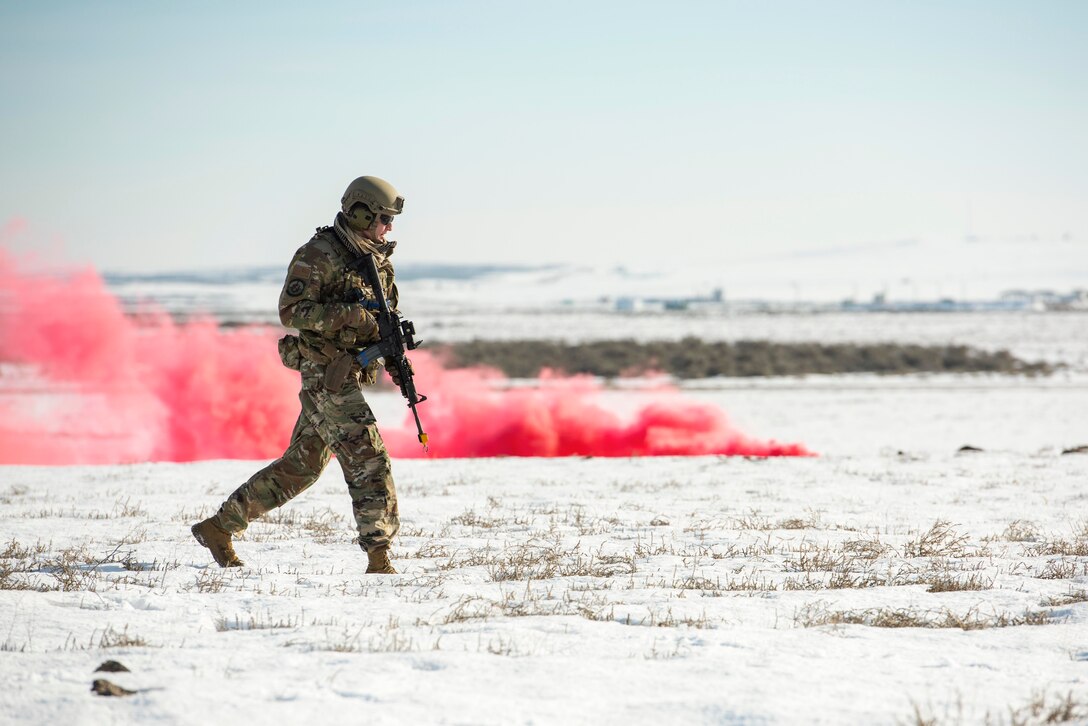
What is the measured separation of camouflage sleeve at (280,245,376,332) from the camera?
6934 mm

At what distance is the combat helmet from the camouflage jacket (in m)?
0.18

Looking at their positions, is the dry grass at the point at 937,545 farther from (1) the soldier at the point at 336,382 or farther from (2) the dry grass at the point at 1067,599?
(1) the soldier at the point at 336,382

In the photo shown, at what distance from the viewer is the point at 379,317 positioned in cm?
717

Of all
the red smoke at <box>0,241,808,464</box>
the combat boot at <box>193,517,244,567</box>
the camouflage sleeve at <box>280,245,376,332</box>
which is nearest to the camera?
the camouflage sleeve at <box>280,245,376,332</box>

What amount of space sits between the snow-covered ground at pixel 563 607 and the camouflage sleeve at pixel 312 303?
1611 millimetres

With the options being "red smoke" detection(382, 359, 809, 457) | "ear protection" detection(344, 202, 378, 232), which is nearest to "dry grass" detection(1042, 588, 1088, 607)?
"ear protection" detection(344, 202, 378, 232)

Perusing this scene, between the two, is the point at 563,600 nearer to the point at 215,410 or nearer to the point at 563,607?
the point at 563,607

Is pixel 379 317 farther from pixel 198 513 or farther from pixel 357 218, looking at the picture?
pixel 198 513

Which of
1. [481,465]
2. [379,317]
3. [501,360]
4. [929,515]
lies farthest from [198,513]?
[501,360]

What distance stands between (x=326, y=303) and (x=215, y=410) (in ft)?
43.6

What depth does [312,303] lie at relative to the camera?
23.0 feet

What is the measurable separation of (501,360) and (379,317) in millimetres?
37021

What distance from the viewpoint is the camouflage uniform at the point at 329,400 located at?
6.98 m

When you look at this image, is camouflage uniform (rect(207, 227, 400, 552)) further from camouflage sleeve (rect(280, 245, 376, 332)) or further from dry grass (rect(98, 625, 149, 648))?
dry grass (rect(98, 625, 149, 648))
